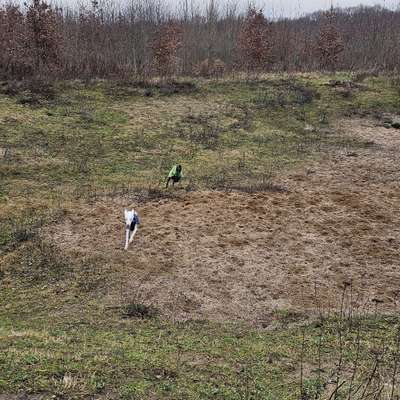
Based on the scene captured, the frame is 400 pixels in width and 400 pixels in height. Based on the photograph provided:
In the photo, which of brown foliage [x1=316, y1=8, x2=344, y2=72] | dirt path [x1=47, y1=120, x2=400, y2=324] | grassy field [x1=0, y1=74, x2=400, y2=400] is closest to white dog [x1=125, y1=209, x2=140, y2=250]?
dirt path [x1=47, y1=120, x2=400, y2=324]

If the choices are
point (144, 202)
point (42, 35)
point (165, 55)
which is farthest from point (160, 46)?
point (144, 202)

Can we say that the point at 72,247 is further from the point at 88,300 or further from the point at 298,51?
the point at 298,51

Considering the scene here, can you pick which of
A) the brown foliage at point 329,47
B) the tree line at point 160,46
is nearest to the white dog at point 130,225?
the tree line at point 160,46

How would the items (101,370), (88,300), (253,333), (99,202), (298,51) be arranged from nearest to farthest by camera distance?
(101,370)
(253,333)
(88,300)
(99,202)
(298,51)

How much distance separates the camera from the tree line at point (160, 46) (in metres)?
20.8

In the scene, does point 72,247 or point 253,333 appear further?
point 72,247

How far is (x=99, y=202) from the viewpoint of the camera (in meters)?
10.5

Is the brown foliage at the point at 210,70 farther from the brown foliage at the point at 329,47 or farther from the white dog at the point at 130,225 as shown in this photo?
the white dog at the point at 130,225

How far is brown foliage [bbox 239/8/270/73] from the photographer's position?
79.6 ft

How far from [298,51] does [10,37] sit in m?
18.2

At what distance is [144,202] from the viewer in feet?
34.3

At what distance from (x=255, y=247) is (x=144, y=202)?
9.69ft

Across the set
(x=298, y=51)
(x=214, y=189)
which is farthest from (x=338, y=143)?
(x=298, y=51)

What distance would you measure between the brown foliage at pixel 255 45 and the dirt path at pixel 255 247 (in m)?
14.0
